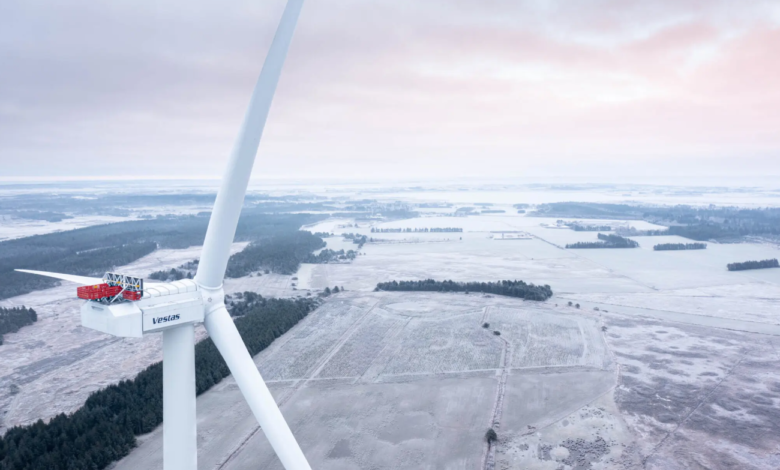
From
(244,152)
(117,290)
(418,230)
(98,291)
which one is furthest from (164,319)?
(418,230)

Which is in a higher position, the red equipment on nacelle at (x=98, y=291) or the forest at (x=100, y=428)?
the red equipment on nacelle at (x=98, y=291)

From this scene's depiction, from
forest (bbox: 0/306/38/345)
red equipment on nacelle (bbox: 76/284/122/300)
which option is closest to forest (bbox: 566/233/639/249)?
forest (bbox: 0/306/38/345)

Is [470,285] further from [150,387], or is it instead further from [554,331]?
[150,387]

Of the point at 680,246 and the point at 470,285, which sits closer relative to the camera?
the point at 470,285

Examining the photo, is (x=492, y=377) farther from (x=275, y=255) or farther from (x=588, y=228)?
(x=588, y=228)

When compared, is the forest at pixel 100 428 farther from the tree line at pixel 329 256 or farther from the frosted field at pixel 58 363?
the tree line at pixel 329 256

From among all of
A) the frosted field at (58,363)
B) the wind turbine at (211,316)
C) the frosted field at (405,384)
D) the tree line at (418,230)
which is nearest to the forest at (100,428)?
the frosted field at (405,384)

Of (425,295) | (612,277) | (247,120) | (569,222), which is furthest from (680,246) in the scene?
(247,120)
